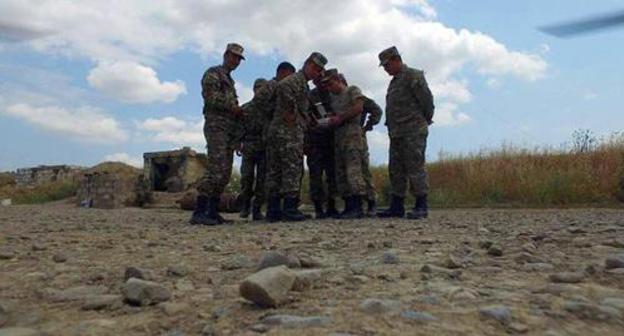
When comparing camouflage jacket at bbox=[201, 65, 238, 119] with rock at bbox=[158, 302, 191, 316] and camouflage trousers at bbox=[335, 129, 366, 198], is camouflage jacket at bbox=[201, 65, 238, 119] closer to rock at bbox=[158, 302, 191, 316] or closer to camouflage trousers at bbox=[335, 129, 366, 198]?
camouflage trousers at bbox=[335, 129, 366, 198]

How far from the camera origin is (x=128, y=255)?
14.1ft

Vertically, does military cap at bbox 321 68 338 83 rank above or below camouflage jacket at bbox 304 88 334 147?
above

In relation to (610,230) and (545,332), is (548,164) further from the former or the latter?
(545,332)

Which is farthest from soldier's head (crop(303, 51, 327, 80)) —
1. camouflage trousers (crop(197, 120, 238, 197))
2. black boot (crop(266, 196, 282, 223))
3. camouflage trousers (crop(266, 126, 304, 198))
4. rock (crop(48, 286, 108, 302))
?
rock (crop(48, 286, 108, 302))

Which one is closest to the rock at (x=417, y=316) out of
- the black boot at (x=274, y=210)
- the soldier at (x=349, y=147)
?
the black boot at (x=274, y=210)

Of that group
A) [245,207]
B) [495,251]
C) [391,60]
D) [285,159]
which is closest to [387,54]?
[391,60]

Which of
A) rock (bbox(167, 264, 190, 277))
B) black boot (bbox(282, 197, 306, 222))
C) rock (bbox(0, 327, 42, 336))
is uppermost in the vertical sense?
black boot (bbox(282, 197, 306, 222))

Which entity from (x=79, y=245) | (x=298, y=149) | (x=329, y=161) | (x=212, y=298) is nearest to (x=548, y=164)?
(x=329, y=161)

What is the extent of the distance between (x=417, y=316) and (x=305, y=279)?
0.72 meters

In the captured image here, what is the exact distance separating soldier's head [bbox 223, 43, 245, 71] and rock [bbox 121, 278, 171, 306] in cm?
525

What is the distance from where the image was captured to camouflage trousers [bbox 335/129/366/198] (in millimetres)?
8227

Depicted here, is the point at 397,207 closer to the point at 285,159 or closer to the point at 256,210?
the point at 285,159

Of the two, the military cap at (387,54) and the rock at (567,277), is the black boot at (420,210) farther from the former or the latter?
the rock at (567,277)

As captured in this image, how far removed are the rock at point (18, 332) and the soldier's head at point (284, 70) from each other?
6356 mm
